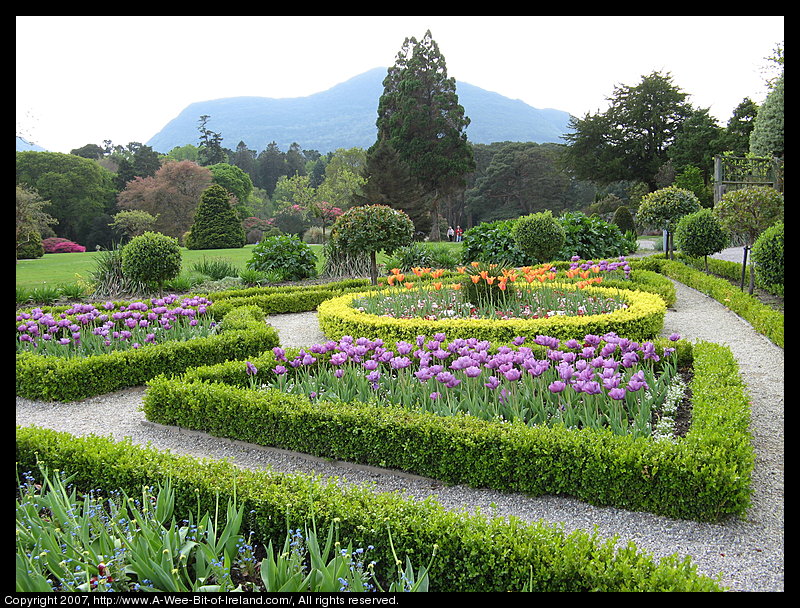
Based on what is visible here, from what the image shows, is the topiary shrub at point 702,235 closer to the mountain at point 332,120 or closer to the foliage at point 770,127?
the foliage at point 770,127

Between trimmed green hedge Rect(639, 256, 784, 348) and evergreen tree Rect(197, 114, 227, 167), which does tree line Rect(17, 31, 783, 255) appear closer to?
evergreen tree Rect(197, 114, 227, 167)

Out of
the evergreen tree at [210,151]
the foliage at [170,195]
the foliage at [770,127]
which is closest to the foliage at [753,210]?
the foliage at [770,127]

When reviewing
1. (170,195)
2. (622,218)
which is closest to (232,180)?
(170,195)

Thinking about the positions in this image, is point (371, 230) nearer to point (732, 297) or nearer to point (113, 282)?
point (113, 282)

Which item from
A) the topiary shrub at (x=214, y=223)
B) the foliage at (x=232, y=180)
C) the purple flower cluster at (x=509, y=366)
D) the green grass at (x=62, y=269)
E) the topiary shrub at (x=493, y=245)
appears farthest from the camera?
the foliage at (x=232, y=180)

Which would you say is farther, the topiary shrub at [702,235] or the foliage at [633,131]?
the foliage at [633,131]

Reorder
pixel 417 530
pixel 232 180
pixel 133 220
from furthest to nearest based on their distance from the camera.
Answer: pixel 232 180
pixel 133 220
pixel 417 530

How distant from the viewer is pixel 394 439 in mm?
4137

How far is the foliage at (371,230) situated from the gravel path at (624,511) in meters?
8.15

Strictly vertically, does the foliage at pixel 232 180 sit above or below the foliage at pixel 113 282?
above

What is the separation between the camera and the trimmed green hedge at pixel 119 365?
20.0 feet

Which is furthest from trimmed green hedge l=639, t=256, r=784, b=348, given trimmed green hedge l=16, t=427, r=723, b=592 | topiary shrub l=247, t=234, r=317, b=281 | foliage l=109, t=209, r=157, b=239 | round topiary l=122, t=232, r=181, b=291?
foliage l=109, t=209, r=157, b=239

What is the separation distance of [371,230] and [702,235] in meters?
7.33
